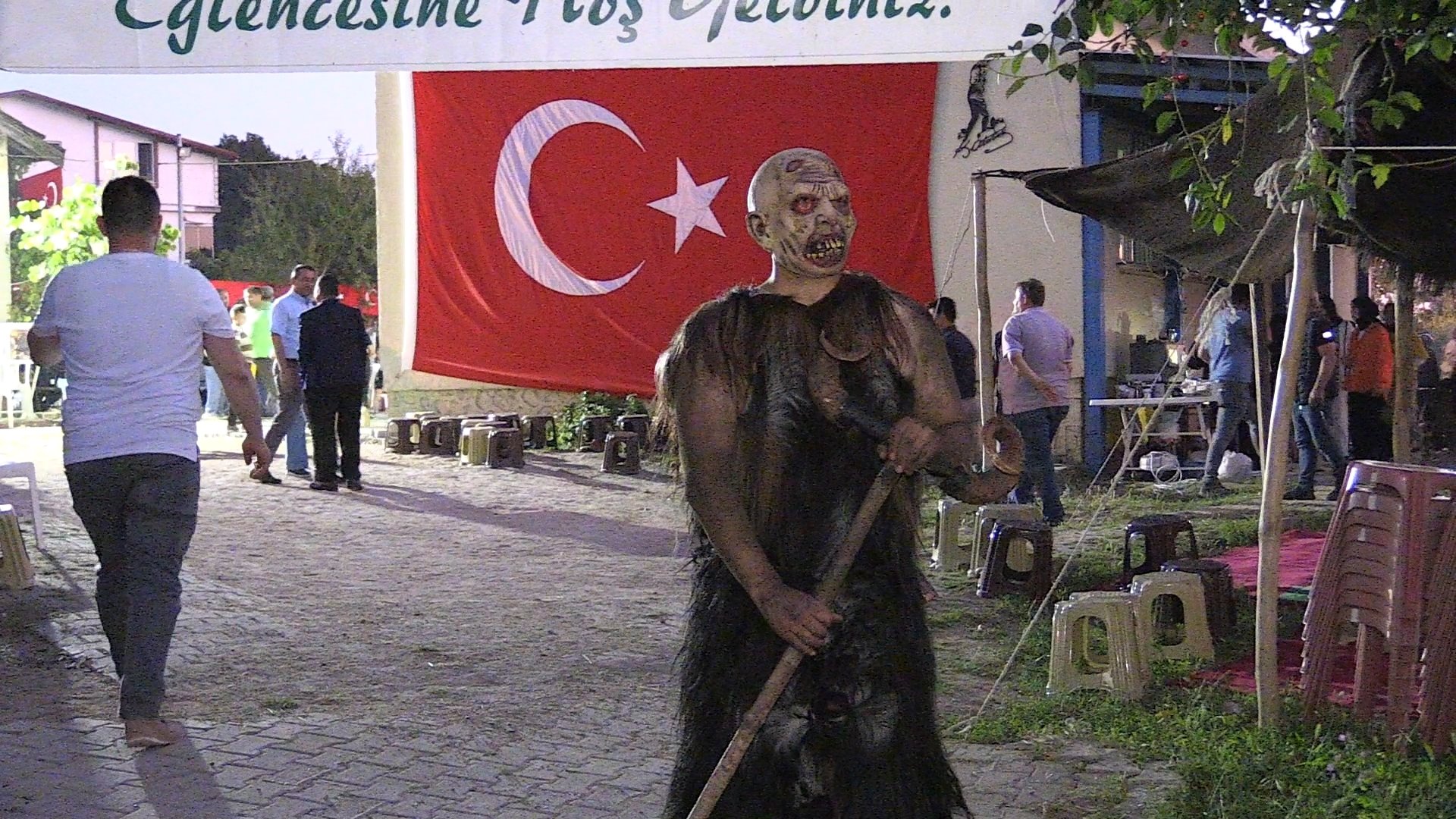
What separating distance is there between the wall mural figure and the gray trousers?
12081 mm

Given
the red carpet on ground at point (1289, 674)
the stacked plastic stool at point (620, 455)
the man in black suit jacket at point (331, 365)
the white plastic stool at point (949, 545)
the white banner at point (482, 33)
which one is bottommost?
the red carpet on ground at point (1289, 674)

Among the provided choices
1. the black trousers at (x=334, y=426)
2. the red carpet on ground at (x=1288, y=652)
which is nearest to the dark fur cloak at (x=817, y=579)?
the red carpet on ground at (x=1288, y=652)

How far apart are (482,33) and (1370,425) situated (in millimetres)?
8640

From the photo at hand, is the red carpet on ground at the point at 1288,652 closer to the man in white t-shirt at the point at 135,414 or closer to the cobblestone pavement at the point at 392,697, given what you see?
the cobblestone pavement at the point at 392,697

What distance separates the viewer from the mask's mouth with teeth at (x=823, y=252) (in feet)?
11.0

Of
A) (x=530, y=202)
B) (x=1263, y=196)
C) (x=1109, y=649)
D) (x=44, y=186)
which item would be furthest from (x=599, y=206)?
(x=44, y=186)

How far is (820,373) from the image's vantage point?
130 inches

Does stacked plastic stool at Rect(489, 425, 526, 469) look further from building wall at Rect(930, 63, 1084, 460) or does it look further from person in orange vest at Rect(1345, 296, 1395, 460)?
person in orange vest at Rect(1345, 296, 1395, 460)

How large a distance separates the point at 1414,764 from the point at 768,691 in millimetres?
2924

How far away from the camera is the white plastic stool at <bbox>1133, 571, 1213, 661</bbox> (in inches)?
274

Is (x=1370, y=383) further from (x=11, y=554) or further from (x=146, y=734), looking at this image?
(x=146, y=734)

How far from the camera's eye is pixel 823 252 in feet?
11.0

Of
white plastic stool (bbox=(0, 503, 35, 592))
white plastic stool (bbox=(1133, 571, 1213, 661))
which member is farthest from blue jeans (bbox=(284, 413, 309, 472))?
white plastic stool (bbox=(1133, 571, 1213, 661))

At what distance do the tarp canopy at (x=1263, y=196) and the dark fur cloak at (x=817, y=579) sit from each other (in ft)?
8.88
